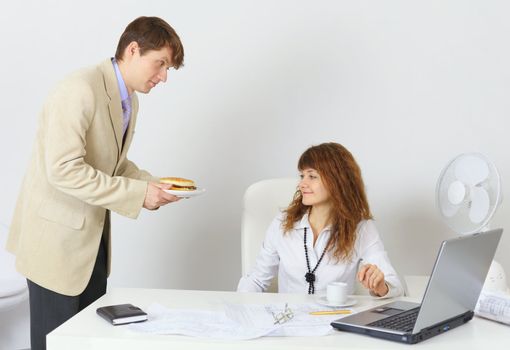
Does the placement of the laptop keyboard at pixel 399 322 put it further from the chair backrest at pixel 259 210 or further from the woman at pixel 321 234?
the chair backrest at pixel 259 210

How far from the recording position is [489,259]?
1.95m

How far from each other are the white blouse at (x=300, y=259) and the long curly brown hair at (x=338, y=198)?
29mm

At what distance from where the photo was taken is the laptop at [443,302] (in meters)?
1.68

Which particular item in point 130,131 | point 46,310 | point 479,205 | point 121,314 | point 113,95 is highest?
point 113,95

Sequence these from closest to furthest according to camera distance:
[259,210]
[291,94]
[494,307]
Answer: [494,307], [259,210], [291,94]

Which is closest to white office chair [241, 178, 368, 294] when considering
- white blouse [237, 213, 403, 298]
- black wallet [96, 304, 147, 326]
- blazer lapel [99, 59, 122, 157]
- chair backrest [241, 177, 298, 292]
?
chair backrest [241, 177, 298, 292]

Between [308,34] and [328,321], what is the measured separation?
6.01 feet

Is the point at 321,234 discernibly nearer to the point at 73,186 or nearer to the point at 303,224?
the point at 303,224

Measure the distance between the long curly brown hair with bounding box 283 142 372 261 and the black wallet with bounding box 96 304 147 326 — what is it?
807 mm

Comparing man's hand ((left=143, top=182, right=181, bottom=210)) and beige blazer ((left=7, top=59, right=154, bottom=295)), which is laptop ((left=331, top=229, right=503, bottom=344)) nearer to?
man's hand ((left=143, top=182, right=181, bottom=210))

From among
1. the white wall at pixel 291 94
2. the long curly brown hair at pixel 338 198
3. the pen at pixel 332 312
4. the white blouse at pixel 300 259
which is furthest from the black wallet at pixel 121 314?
the white wall at pixel 291 94

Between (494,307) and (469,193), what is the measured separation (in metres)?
0.57

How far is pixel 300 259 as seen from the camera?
252 centimetres

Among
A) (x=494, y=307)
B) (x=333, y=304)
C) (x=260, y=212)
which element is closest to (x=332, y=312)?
(x=333, y=304)
